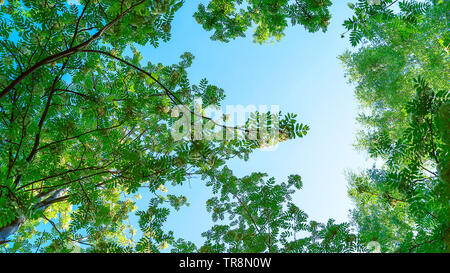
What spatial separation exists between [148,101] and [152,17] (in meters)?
1.01

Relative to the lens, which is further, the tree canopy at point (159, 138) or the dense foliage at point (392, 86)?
the dense foliage at point (392, 86)

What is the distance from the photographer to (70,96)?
232cm

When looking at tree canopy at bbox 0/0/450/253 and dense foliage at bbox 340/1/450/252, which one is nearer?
tree canopy at bbox 0/0/450/253

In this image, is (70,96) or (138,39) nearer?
(138,39)

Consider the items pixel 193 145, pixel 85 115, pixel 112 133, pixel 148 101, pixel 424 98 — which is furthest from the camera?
pixel 148 101

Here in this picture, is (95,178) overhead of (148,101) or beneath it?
beneath

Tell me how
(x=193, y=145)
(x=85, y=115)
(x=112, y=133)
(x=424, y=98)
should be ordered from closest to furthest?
(x=424, y=98)
(x=193, y=145)
(x=85, y=115)
(x=112, y=133)

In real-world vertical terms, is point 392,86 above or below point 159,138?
above

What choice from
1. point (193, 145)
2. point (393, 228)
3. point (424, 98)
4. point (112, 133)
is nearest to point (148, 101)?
point (112, 133)

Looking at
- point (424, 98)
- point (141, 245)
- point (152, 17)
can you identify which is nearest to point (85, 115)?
point (152, 17)

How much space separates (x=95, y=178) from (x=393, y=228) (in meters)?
6.48

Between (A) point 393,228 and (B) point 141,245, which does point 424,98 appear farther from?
(A) point 393,228

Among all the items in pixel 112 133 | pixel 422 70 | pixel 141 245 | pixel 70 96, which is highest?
pixel 422 70

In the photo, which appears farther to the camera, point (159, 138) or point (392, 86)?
point (392, 86)
